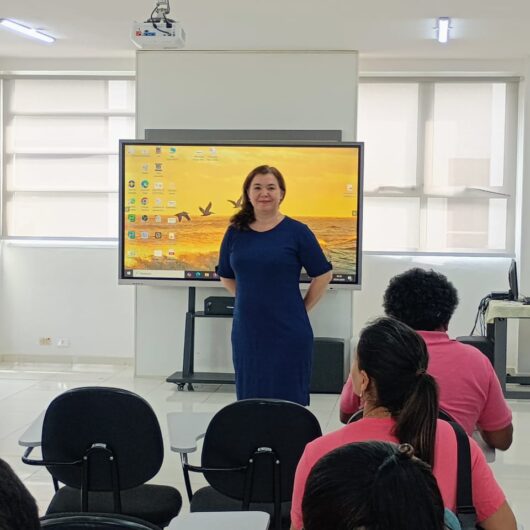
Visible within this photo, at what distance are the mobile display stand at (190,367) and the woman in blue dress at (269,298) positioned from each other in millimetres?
3448

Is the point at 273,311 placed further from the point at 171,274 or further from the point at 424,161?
the point at 424,161

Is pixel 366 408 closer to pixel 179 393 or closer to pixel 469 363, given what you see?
pixel 469 363

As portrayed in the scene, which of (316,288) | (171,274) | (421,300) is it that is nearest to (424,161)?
(171,274)

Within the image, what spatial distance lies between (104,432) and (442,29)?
181 inches

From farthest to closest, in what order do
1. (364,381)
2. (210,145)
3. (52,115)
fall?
(52,115) < (210,145) < (364,381)

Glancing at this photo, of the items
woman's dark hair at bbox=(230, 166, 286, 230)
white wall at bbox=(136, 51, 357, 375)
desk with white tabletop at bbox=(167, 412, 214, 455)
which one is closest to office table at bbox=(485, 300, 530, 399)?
white wall at bbox=(136, 51, 357, 375)

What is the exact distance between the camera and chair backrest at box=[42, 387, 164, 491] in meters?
2.77

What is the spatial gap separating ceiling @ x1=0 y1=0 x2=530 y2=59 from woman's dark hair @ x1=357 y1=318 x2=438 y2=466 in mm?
4080

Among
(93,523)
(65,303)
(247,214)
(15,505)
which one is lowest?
(65,303)

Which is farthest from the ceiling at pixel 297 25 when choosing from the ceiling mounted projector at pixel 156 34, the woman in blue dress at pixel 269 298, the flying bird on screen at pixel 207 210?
the woman in blue dress at pixel 269 298

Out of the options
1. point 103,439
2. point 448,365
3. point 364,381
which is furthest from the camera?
point 103,439

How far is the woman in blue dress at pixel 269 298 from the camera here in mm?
3439

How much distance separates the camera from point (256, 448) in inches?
106

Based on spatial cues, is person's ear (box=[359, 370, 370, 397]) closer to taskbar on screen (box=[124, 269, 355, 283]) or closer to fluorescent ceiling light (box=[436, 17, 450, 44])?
fluorescent ceiling light (box=[436, 17, 450, 44])
